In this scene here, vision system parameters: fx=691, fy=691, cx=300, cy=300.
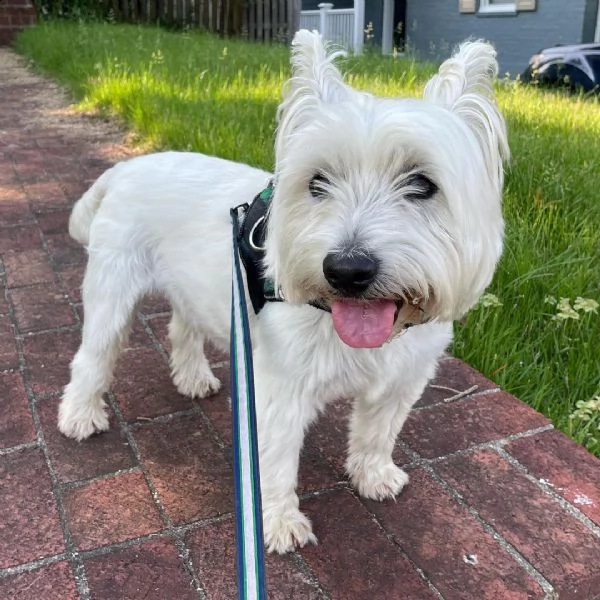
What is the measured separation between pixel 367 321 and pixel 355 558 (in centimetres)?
95

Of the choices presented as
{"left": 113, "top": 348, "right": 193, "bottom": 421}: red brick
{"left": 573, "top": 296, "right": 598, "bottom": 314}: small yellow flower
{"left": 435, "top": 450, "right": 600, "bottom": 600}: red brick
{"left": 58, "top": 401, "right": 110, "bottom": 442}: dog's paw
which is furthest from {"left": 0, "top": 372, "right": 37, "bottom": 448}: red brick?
{"left": 573, "top": 296, "right": 598, "bottom": 314}: small yellow flower

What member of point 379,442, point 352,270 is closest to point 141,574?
point 379,442

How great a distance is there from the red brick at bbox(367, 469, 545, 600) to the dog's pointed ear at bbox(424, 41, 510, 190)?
4.12 feet

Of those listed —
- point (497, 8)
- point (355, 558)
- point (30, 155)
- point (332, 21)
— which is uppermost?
point (497, 8)

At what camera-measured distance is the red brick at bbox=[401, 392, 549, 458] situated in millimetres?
2980

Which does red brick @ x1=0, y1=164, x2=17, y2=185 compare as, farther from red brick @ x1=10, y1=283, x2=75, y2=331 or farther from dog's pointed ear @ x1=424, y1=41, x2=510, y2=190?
dog's pointed ear @ x1=424, y1=41, x2=510, y2=190

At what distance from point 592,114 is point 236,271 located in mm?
6757

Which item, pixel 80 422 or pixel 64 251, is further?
pixel 64 251

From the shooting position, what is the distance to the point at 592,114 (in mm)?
7660

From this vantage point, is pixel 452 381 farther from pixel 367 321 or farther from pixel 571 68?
pixel 571 68

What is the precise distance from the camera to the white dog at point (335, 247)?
1867 mm

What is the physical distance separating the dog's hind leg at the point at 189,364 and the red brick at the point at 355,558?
87 cm

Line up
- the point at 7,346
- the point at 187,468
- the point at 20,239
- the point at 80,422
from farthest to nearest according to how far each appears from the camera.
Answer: the point at 20,239
the point at 7,346
the point at 80,422
the point at 187,468

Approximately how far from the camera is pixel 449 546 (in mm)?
2430
